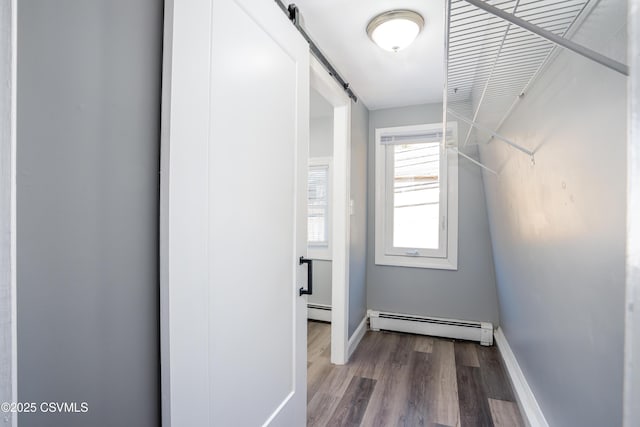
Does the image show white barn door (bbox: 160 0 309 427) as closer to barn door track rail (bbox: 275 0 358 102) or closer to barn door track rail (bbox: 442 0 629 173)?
barn door track rail (bbox: 275 0 358 102)

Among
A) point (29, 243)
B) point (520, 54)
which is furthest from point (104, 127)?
point (520, 54)

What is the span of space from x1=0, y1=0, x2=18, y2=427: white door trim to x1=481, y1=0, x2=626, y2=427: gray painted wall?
3.59 ft

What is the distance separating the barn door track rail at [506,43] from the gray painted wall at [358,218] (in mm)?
1319

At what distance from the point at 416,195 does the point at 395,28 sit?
1.75m

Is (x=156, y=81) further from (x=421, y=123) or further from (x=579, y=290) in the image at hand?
(x=421, y=123)

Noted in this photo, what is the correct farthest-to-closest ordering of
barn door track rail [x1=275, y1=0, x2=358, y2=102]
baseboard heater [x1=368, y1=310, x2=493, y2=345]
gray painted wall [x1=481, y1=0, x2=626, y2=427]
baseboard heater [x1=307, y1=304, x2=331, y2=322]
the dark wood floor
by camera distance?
baseboard heater [x1=307, y1=304, x2=331, y2=322]
baseboard heater [x1=368, y1=310, x2=493, y2=345]
the dark wood floor
barn door track rail [x1=275, y1=0, x2=358, y2=102]
gray painted wall [x1=481, y1=0, x2=626, y2=427]

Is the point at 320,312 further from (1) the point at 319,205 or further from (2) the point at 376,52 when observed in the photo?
(2) the point at 376,52

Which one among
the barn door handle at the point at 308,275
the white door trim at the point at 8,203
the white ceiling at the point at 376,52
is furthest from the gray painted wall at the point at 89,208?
the white ceiling at the point at 376,52

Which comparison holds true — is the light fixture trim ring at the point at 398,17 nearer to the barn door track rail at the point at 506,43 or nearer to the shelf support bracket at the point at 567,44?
the barn door track rail at the point at 506,43

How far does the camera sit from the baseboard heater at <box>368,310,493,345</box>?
2810 millimetres

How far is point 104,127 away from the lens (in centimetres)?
71

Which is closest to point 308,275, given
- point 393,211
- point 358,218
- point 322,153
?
point 358,218

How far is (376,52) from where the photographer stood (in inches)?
79.2

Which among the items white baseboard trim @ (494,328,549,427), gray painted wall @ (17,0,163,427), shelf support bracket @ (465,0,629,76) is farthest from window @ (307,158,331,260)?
shelf support bracket @ (465,0,629,76)
